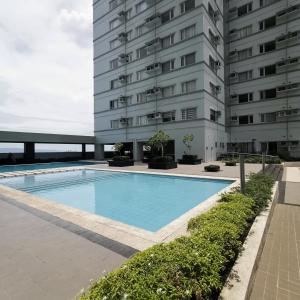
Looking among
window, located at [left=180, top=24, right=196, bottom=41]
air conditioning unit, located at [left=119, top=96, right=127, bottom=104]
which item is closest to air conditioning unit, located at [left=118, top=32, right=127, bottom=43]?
air conditioning unit, located at [left=119, top=96, right=127, bottom=104]

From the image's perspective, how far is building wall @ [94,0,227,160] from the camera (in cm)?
2598

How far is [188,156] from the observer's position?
82.7 feet

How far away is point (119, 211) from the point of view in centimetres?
908

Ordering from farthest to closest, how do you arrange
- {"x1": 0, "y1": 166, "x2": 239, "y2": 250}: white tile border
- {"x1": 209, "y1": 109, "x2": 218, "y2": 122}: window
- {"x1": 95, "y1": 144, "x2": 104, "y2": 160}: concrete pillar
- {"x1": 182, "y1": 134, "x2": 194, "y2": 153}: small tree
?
{"x1": 95, "y1": 144, "x2": 104, "y2": 160}: concrete pillar, {"x1": 209, "y1": 109, "x2": 218, "y2": 122}: window, {"x1": 182, "y1": 134, "x2": 194, "y2": 153}: small tree, {"x1": 0, "y1": 166, "x2": 239, "y2": 250}: white tile border

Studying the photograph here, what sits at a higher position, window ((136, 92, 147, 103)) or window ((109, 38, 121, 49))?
window ((109, 38, 121, 49))

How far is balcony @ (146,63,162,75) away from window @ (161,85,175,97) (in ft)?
9.05

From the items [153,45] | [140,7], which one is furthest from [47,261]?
[140,7]

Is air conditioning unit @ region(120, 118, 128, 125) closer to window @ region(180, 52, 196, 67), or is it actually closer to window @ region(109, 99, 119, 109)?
window @ region(109, 99, 119, 109)

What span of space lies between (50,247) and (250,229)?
434 cm

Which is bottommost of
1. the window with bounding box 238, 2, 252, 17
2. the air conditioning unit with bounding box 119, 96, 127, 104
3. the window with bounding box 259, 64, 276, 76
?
the air conditioning unit with bounding box 119, 96, 127, 104

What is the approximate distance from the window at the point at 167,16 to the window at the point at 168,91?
354 inches

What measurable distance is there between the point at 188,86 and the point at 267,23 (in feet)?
49.2

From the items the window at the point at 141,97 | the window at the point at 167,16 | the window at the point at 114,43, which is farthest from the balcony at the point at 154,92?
the window at the point at 114,43

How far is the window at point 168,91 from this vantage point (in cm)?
2860
